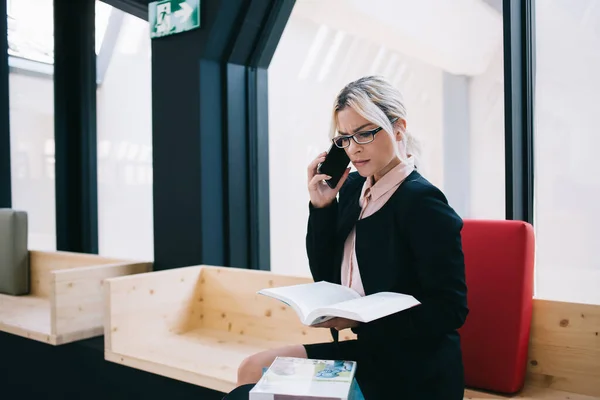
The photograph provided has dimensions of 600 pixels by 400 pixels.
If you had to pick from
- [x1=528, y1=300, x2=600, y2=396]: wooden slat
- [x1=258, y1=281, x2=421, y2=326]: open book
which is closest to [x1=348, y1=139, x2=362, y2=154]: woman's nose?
[x1=258, y1=281, x2=421, y2=326]: open book

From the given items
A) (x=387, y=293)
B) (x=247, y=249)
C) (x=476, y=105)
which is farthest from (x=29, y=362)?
(x=476, y=105)

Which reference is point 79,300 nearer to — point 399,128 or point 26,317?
point 26,317

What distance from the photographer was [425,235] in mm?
1244

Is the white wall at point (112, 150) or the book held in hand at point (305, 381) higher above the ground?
the white wall at point (112, 150)

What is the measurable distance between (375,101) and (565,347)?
1037 millimetres

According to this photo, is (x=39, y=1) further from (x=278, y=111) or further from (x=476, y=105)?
(x=476, y=105)

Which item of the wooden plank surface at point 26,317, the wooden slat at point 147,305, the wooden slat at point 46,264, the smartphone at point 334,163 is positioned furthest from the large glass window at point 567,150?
the wooden slat at point 46,264

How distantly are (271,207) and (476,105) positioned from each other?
1.29 metres

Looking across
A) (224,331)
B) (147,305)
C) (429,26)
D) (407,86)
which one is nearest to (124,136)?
(147,305)

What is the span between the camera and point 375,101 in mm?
1354

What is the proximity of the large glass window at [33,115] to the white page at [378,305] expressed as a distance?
11.2 ft

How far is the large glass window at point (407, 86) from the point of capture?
216cm

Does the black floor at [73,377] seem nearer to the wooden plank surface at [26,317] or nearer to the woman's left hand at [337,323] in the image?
the wooden plank surface at [26,317]

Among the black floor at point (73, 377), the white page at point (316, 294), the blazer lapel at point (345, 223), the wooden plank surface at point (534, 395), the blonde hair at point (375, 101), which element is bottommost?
the black floor at point (73, 377)
